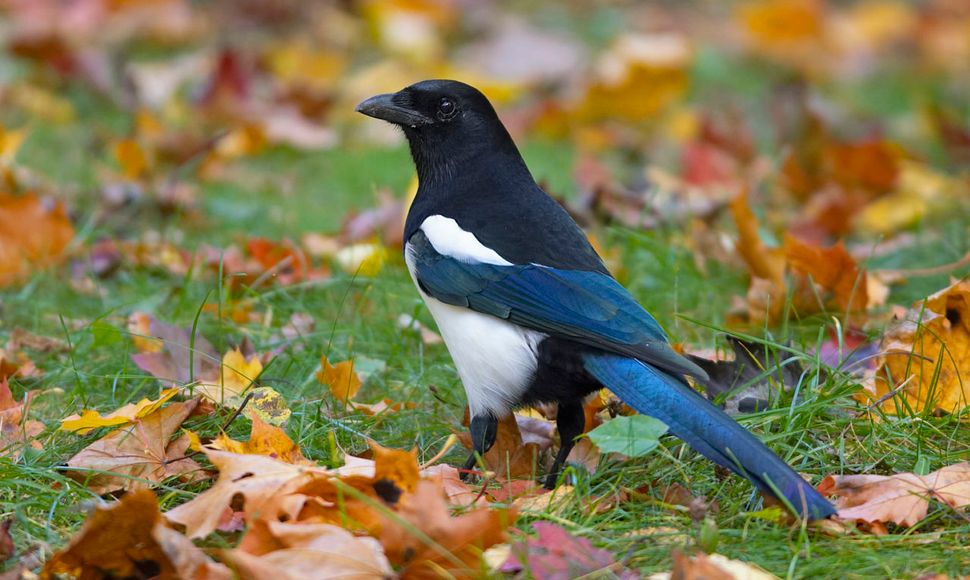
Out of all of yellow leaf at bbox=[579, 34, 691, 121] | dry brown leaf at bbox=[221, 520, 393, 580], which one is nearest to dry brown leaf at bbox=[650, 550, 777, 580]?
dry brown leaf at bbox=[221, 520, 393, 580]

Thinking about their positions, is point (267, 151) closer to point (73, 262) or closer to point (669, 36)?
point (73, 262)

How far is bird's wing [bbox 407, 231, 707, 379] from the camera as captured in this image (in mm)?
2311

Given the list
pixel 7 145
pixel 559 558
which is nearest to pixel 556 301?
pixel 559 558

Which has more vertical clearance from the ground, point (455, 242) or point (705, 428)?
point (455, 242)

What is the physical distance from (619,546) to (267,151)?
11.4 ft

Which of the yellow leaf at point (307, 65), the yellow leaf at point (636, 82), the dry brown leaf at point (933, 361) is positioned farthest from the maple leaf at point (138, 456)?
the yellow leaf at point (307, 65)

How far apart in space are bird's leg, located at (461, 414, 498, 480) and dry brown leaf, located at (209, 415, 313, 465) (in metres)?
0.37

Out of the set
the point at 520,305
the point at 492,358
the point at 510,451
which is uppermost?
the point at 520,305

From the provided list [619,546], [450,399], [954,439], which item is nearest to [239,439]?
[450,399]

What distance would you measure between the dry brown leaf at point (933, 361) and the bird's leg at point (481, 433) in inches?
29.1

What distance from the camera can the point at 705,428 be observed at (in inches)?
83.0

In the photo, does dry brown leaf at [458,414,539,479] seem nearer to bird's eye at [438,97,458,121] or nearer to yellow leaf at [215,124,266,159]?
bird's eye at [438,97,458,121]

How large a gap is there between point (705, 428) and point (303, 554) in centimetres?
70

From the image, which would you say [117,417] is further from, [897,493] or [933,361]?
[933,361]
